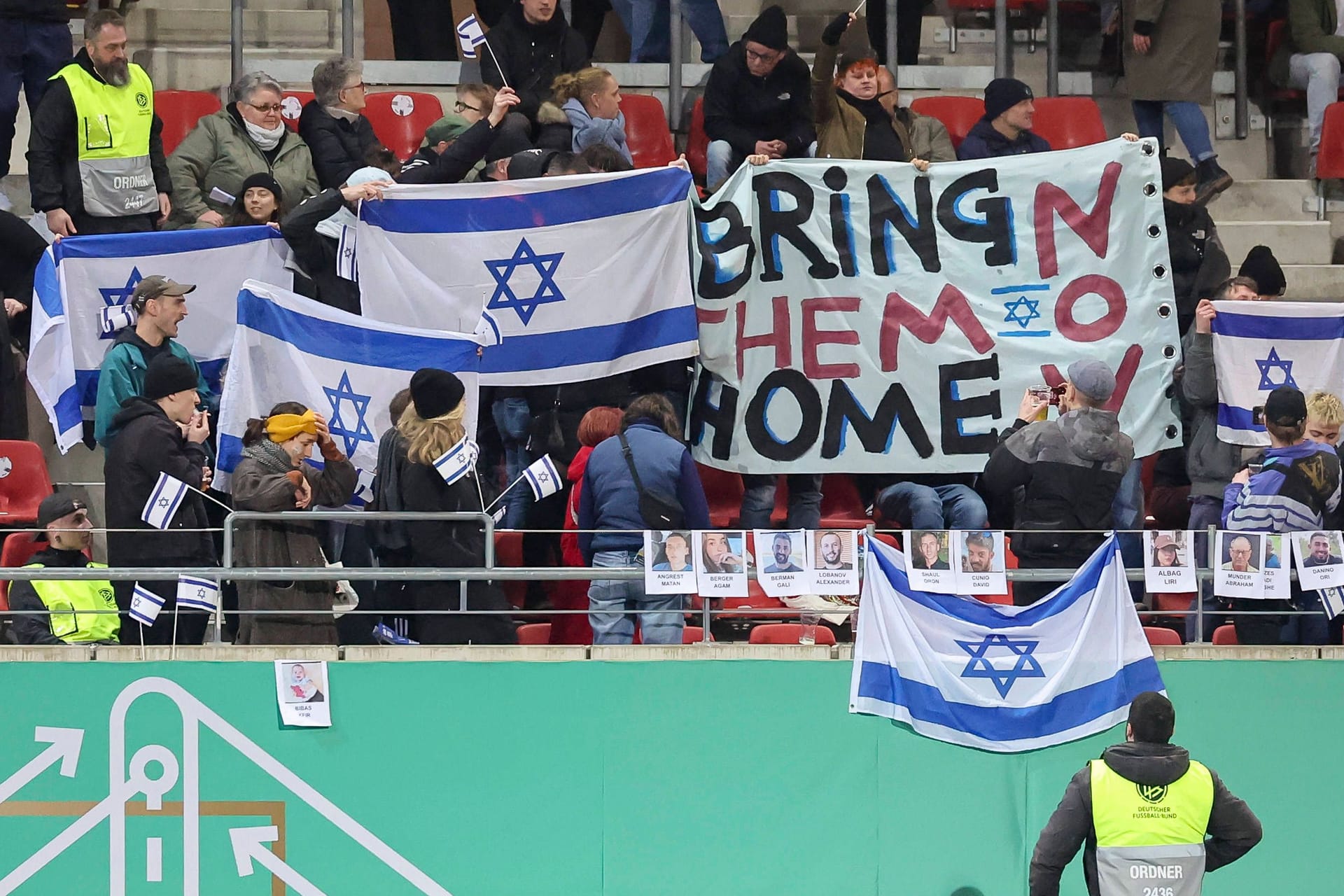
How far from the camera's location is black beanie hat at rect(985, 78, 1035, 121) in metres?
12.2

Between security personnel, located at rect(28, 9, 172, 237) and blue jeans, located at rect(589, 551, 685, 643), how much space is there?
379 centimetres

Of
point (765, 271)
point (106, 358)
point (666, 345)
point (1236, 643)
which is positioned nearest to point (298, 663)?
point (106, 358)

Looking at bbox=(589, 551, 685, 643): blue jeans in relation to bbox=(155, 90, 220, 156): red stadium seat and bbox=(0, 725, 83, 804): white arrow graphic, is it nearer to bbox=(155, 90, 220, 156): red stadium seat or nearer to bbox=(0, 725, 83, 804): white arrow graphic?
bbox=(0, 725, 83, 804): white arrow graphic

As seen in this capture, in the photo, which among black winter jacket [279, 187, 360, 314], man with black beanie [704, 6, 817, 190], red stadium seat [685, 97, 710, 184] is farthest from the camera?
red stadium seat [685, 97, 710, 184]

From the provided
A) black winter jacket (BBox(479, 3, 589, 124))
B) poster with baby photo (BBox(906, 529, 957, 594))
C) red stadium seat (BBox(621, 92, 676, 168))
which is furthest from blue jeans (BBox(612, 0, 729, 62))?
poster with baby photo (BBox(906, 529, 957, 594))

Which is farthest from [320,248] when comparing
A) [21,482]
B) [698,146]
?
[698,146]

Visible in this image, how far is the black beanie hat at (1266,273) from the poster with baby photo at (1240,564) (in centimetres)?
244

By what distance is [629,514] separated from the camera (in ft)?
30.8

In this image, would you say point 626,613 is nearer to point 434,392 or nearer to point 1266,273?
point 434,392

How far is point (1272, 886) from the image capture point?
9703mm

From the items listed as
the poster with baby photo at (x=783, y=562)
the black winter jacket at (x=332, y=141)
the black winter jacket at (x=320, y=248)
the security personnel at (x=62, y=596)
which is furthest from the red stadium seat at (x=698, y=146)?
the security personnel at (x=62, y=596)

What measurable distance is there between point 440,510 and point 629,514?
0.87 meters

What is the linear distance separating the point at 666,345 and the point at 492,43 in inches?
117

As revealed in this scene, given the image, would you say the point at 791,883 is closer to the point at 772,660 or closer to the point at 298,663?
the point at 772,660
